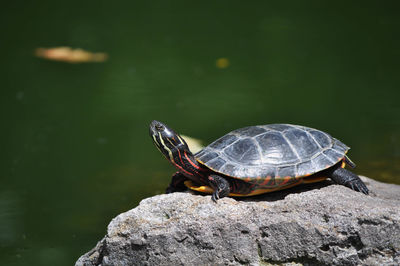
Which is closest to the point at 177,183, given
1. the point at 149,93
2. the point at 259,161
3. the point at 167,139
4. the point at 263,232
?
the point at 167,139

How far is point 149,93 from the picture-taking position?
24.0ft

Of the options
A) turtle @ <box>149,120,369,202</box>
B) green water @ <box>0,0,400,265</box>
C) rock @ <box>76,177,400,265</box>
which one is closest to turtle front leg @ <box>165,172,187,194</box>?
turtle @ <box>149,120,369,202</box>

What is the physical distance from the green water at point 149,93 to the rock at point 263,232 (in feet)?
4.11

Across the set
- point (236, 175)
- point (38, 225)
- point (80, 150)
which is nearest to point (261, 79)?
point (80, 150)

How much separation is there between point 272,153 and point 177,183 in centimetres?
76

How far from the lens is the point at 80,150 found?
5734 mm

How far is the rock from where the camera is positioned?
2654mm

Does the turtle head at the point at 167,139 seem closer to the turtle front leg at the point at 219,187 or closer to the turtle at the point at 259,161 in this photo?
the turtle at the point at 259,161

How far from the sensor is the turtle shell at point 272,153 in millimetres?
2896

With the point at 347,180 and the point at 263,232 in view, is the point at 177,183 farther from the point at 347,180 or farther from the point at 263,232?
the point at 347,180

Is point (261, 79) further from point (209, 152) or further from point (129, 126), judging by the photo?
point (209, 152)

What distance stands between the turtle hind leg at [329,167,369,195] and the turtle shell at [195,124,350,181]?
13 centimetres

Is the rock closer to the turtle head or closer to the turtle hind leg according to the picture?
the turtle hind leg

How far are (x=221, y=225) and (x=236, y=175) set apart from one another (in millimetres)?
311
